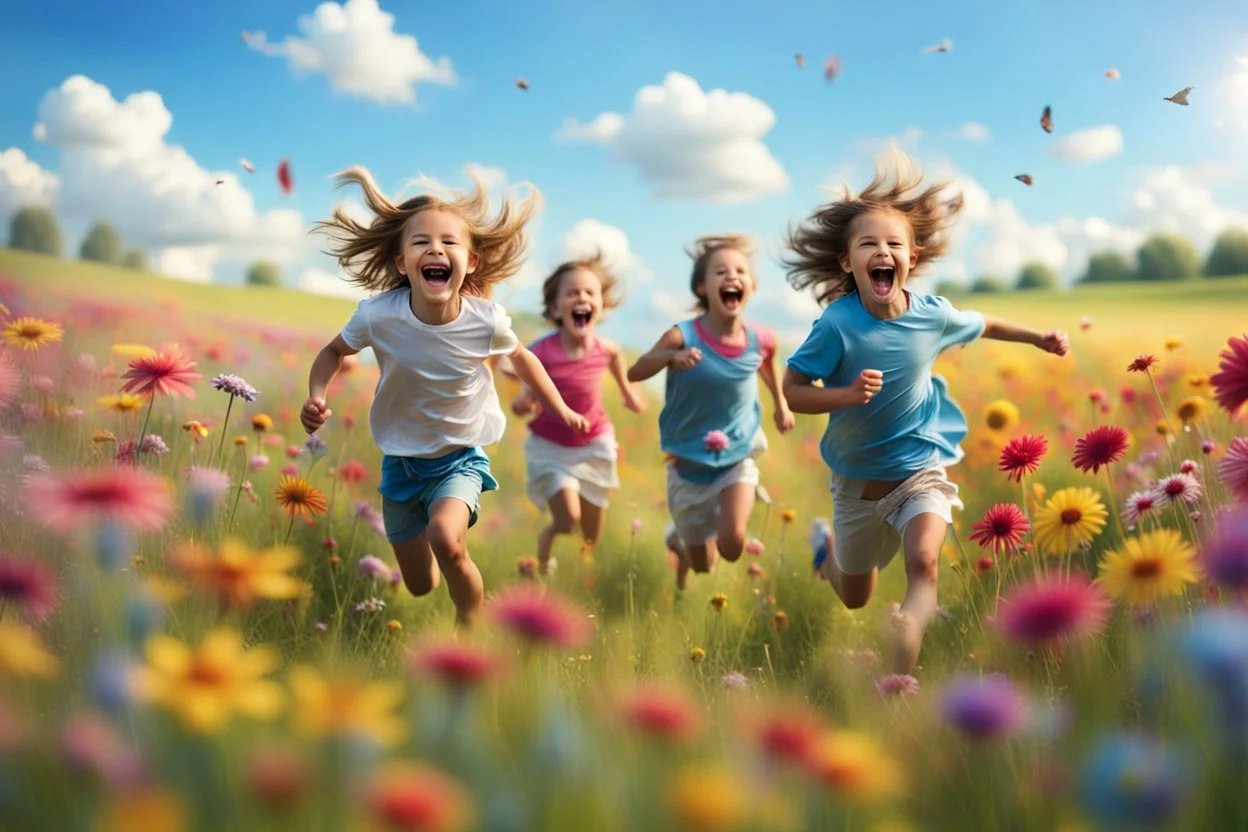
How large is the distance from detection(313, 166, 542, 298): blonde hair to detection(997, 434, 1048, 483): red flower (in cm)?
249

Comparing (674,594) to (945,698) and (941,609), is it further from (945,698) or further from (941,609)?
(945,698)

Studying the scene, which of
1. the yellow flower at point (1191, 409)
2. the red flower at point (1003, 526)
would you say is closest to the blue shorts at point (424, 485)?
the red flower at point (1003, 526)

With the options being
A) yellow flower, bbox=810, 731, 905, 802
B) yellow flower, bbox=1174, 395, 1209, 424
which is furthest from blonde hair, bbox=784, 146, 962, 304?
yellow flower, bbox=810, 731, 905, 802

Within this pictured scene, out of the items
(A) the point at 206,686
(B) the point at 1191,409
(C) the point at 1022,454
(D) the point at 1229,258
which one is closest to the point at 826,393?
(C) the point at 1022,454

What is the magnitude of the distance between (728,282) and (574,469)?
149 centimetres

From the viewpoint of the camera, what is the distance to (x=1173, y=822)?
1.62 meters

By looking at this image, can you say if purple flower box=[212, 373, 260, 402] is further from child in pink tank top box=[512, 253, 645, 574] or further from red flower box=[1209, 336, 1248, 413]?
red flower box=[1209, 336, 1248, 413]

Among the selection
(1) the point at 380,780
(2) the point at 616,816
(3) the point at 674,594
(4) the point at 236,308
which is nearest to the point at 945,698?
(2) the point at 616,816

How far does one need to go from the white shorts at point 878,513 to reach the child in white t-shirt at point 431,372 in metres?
1.30

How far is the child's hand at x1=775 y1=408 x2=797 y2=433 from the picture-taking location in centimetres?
618

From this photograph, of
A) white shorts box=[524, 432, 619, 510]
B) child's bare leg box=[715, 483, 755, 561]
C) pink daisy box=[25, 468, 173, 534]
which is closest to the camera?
pink daisy box=[25, 468, 173, 534]

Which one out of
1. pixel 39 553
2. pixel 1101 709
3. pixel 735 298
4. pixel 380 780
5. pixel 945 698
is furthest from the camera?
pixel 735 298

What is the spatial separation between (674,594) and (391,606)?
179cm

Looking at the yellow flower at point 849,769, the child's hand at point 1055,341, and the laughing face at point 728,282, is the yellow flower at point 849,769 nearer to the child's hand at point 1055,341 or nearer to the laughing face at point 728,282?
the child's hand at point 1055,341
